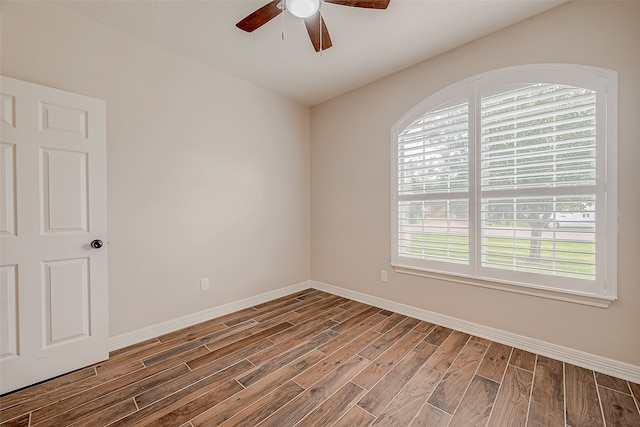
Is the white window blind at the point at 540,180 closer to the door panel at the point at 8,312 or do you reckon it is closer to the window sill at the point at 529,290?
the window sill at the point at 529,290

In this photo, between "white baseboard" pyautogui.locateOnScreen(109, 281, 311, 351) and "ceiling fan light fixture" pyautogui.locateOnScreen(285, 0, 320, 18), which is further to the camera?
"white baseboard" pyautogui.locateOnScreen(109, 281, 311, 351)

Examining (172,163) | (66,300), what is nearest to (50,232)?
(66,300)

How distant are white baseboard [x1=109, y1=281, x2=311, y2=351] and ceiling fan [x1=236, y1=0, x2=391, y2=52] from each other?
2701 mm

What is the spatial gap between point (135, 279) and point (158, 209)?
0.66m

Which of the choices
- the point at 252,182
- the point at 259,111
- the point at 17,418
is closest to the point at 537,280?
the point at 252,182

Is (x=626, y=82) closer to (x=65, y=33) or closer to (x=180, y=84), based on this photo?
(x=180, y=84)

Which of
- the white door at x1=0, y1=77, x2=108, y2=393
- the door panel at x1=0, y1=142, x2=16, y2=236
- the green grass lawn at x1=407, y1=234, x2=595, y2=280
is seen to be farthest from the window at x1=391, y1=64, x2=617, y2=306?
the door panel at x1=0, y1=142, x2=16, y2=236

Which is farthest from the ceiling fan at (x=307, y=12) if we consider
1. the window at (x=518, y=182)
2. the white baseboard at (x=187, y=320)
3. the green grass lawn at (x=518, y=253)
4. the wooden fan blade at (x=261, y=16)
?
the white baseboard at (x=187, y=320)

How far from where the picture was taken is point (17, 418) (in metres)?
1.55

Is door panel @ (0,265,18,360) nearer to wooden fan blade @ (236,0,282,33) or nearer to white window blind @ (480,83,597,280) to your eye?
wooden fan blade @ (236,0,282,33)

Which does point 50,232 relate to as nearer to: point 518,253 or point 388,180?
point 388,180

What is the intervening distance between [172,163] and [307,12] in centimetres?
185

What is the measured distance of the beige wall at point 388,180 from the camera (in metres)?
1.85

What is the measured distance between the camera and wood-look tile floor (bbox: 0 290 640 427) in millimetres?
1555
